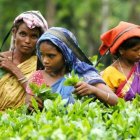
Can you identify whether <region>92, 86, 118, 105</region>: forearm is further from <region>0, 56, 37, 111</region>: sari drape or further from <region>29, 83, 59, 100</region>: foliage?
<region>0, 56, 37, 111</region>: sari drape

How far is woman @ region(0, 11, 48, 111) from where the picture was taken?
7.25m

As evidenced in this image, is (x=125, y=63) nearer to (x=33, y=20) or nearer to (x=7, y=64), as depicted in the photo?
(x=33, y=20)

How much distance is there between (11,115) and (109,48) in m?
1.70

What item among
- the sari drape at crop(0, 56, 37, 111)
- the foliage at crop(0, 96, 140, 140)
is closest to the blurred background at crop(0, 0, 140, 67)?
the sari drape at crop(0, 56, 37, 111)

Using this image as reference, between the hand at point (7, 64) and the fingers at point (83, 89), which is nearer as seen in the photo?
the fingers at point (83, 89)

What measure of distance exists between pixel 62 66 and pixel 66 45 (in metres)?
0.20

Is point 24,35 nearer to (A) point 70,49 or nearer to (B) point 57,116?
(A) point 70,49

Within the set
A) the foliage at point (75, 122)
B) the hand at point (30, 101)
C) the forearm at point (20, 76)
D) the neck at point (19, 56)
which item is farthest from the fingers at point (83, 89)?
the neck at point (19, 56)

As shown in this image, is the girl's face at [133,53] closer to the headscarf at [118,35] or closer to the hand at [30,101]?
the headscarf at [118,35]

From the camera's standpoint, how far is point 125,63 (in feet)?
24.1

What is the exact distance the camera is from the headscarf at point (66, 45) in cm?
653

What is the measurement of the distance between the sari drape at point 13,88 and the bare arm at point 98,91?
1028 millimetres

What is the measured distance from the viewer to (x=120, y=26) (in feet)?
24.1

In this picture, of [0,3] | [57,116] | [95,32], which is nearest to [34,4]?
[0,3]
